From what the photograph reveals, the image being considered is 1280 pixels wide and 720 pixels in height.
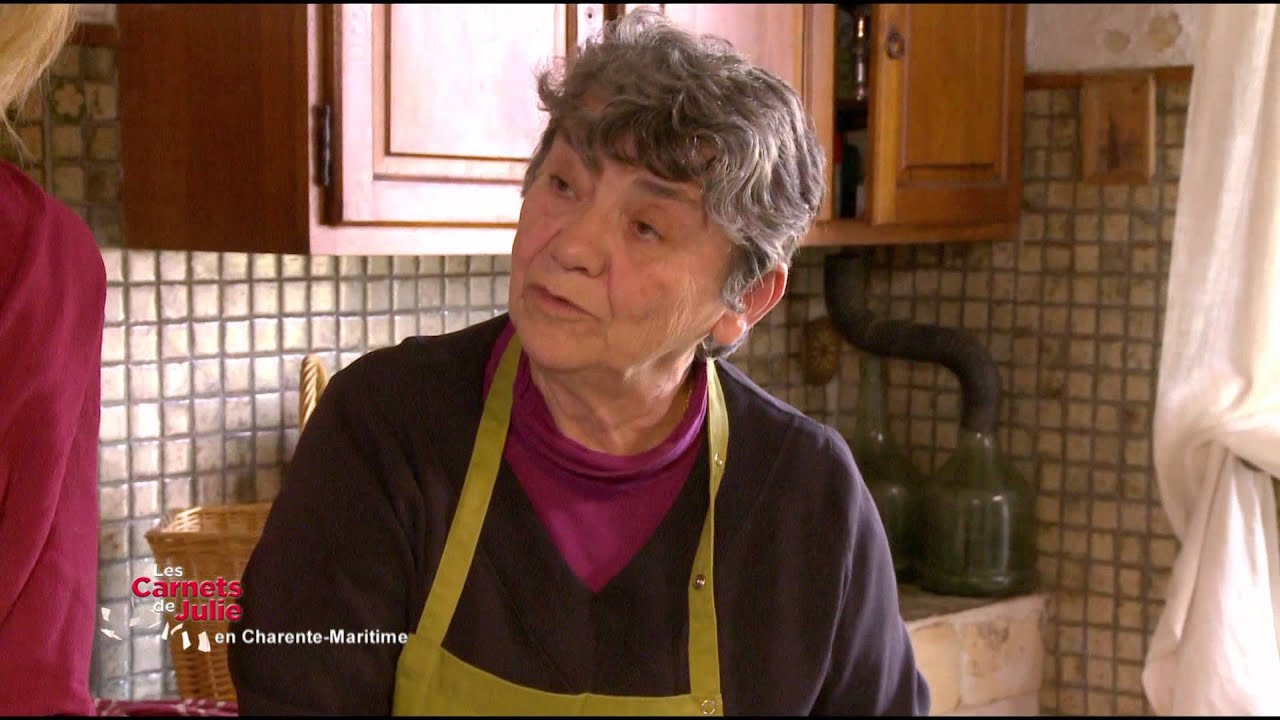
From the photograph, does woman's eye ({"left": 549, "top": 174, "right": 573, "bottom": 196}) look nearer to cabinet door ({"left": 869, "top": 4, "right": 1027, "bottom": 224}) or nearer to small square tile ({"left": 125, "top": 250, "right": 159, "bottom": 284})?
small square tile ({"left": 125, "top": 250, "right": 159, "bottom": 284})

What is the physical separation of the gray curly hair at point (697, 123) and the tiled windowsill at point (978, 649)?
4.27 feet

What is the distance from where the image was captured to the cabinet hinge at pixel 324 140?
1.90 metres

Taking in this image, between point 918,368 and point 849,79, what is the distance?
62cm

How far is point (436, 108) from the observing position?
198 cm

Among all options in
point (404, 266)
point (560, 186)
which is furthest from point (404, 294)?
point (560, 186)

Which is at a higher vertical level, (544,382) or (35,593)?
(544,382)

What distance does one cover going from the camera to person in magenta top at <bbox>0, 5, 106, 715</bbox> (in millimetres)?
1394

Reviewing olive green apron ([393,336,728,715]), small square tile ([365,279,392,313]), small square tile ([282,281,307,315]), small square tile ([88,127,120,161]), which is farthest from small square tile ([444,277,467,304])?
olive green apron ([393,336,728,715])

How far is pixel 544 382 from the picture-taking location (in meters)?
1.35

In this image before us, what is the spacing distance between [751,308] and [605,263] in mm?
212

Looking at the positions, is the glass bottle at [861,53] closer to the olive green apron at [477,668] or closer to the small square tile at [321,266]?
the small square tile at [321,266]

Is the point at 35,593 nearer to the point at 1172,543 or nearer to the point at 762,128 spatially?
the point at 762,128

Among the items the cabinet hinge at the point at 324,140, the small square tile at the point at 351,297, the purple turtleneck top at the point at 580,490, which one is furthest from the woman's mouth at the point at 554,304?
the small square tile at the point at 351,297

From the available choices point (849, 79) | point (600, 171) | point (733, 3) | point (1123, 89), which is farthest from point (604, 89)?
point (1123, 89)
